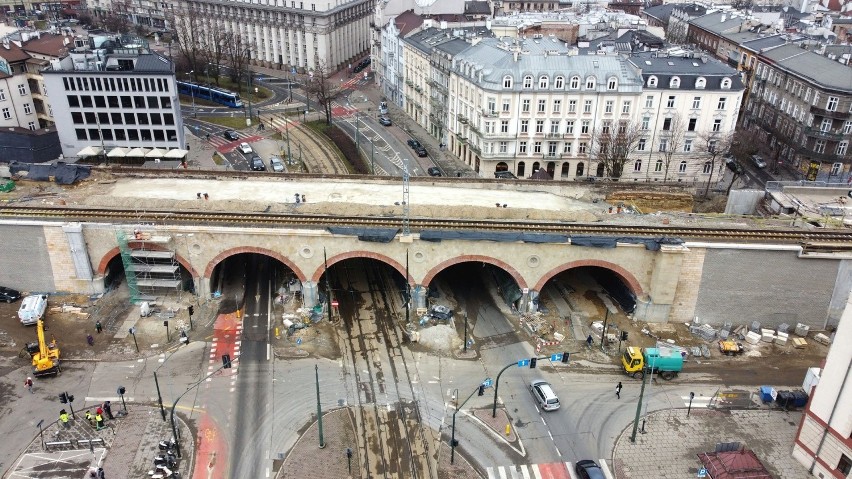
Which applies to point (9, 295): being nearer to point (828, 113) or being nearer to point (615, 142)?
point (615, 142)

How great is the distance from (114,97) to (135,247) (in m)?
41.2

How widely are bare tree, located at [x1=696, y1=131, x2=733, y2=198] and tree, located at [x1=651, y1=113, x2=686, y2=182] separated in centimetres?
306

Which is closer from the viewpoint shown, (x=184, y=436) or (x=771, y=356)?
(x=184, y=436)

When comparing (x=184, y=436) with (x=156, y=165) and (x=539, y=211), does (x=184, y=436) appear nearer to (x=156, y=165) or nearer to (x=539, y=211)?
(x=539, y=211)

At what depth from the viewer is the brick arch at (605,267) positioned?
63625 millimetres

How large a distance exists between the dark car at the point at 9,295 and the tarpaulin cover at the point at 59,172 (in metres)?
14.5

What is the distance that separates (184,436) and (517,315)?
33334 millimetres

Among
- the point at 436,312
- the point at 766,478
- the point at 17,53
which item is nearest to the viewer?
the point at 766,478

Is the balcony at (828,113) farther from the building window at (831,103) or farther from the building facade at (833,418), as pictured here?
the building facade at (833,418)

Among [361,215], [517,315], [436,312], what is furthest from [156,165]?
[517,315]

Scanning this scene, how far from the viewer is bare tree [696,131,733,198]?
93812 millimetres

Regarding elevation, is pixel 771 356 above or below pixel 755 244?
below

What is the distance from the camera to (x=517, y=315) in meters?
66.3

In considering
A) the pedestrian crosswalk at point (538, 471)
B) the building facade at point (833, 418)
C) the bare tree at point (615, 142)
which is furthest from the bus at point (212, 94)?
the building facade at point (833, 418)
